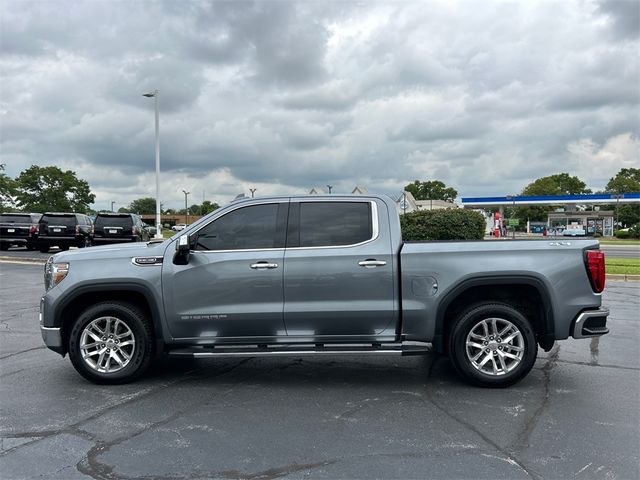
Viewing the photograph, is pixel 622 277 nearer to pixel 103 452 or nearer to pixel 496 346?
pixel 496 346

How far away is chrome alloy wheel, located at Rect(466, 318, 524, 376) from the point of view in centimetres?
532

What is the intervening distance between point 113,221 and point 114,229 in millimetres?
416

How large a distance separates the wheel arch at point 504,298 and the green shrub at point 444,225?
Answer: 43.5 ft

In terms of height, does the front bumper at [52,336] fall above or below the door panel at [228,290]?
below

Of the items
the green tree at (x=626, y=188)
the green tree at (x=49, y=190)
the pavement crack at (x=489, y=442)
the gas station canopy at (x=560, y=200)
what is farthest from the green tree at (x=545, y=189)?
the pavement crack at (x=489, y=442)

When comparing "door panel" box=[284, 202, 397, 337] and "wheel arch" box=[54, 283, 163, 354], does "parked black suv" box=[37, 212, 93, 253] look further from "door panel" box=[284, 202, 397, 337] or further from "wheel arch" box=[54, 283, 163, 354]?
"door panel" box=[284, 202, 397, 337]

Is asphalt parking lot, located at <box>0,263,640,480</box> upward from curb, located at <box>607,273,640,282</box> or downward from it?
downward

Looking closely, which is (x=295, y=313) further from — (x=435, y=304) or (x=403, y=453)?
(x=403, y=453)

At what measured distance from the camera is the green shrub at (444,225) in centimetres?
1886

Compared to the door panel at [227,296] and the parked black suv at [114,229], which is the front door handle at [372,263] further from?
the parked black suv at [114,229]

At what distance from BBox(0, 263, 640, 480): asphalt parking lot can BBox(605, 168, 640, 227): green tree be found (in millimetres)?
80057

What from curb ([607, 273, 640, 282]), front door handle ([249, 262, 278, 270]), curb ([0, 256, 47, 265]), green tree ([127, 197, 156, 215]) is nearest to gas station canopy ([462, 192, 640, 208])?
curb ([607, 273, 640, 282])

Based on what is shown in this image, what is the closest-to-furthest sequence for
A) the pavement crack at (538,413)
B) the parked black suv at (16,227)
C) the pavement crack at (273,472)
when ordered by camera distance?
the pavement crack at (273,472) < the pavement crack at (538,413) < the parked black suv at (16,227)

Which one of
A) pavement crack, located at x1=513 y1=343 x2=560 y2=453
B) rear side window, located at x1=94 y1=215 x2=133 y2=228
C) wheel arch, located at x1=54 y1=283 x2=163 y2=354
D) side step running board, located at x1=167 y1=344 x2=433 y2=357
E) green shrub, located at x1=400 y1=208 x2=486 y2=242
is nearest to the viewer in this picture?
pavement crack, located at x1=513 y1=343 x2=560 y2=453
